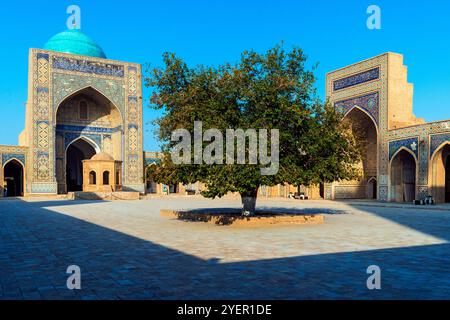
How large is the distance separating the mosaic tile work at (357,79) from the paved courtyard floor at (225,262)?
1770 cm

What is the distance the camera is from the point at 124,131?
36250 mm

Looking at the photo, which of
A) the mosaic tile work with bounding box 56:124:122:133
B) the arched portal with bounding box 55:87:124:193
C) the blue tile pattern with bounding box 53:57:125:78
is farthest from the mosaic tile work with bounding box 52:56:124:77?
the mosaic tile work with bounding box 56:124:122:133

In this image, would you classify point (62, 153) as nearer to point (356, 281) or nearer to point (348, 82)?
point (348, 82)

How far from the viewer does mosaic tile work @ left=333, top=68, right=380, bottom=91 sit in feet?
87.2

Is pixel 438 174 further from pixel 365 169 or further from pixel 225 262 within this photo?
pixel 225 262

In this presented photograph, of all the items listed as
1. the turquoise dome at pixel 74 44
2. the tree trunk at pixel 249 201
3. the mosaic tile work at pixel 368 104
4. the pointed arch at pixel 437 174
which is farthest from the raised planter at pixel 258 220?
the turquoise dome at pixel 74 44

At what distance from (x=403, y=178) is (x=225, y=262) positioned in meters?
22.3

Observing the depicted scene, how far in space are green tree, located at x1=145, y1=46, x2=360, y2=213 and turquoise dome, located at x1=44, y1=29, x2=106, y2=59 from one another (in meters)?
27.8

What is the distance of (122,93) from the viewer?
36.5 metres

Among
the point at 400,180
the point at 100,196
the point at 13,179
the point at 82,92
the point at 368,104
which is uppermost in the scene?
the point at 82,92

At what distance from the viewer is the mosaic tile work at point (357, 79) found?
2658cm

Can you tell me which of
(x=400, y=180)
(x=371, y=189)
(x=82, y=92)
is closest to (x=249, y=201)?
(x=400, y=180)

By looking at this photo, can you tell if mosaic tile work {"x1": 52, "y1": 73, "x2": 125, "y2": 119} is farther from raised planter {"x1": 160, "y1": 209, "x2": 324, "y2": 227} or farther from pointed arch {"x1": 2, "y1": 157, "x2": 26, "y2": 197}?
raised planter {"x1": 160, "y1": 209, "x2": 324, "y2": 227}

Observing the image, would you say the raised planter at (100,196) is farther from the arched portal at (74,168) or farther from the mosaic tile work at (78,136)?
the arched portal at (74,168)
